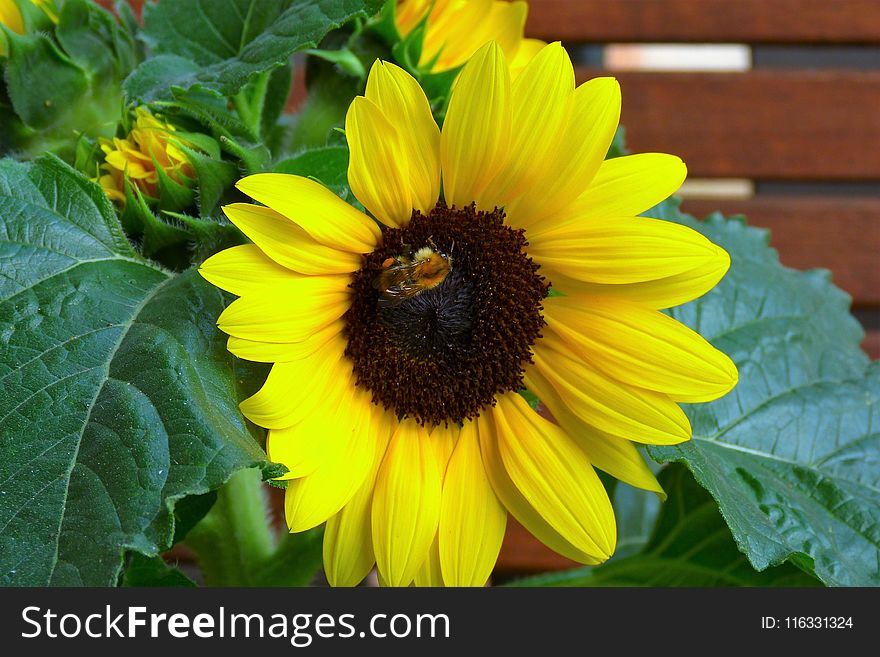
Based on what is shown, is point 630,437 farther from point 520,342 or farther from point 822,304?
point 822,304

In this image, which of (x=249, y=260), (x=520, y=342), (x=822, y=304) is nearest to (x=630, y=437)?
(x=520, y=342)

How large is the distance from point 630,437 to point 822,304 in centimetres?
29

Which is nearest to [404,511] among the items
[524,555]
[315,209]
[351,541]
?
[351,541]

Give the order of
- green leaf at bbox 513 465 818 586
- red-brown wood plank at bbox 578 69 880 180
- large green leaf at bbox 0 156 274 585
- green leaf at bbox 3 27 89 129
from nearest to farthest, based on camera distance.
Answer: large green leaf at bbox 0 156 274 585 < green leaf at bbox 3 27 89 129 < green leaf at bbox 513 465 818 586 < red-brown wood plank at bbox 578 69 880 180

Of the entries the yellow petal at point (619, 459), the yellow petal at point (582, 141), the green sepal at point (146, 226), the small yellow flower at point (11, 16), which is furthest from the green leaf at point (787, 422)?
the small yellow flower at point (11, 16)

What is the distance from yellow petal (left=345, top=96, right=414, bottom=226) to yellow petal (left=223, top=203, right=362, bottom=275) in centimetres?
3

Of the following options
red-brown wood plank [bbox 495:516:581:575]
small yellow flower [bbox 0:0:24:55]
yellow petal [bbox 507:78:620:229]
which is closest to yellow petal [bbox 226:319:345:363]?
yellow petal [bbox 507:78:620:229]

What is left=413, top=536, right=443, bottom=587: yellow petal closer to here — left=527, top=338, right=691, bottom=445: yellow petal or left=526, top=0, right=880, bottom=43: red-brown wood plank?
left=527, top=338, right=691, bottom=445: yellow petal

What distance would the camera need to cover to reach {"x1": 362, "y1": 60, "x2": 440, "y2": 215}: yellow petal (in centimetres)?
34

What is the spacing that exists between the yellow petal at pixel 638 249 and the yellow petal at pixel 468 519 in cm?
9

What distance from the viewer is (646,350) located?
14.6 inches

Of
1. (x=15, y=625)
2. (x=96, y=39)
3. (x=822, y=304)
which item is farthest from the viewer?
(x=822, y=304)

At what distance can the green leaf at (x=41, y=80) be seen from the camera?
1.36ft

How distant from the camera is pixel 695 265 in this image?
357mm
